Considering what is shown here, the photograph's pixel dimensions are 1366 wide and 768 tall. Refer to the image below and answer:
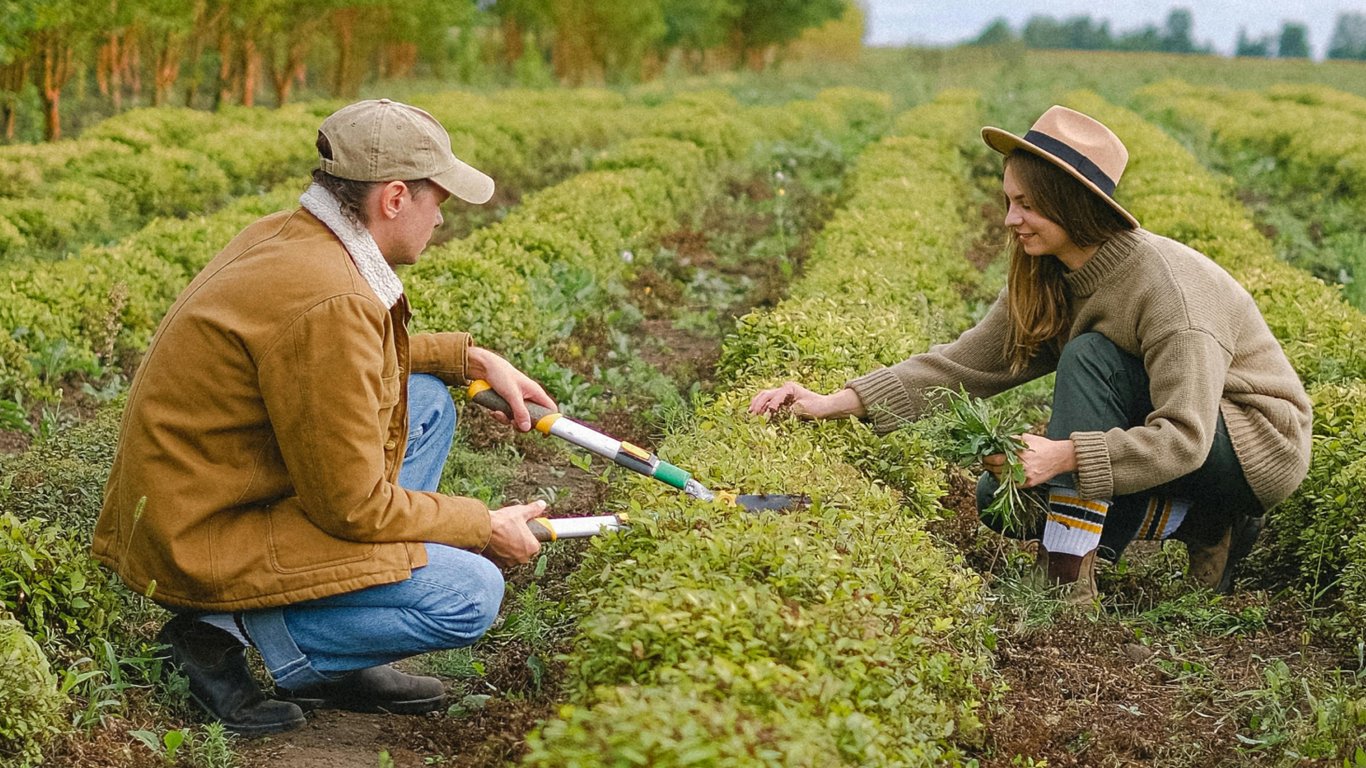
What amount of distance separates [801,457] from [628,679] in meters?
1.41

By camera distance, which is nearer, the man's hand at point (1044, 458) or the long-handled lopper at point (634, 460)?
the long-handled lopper at point (634, 460)

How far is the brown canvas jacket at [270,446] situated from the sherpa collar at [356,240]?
30 millimetres

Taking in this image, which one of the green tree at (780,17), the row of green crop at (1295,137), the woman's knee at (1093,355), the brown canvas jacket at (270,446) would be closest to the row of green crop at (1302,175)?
the row of green crop at (1295,137)

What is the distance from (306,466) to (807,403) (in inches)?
76.2

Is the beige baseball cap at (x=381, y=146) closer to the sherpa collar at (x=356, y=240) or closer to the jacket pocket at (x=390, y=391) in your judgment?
the sherpa collar at (x=356, y=240)

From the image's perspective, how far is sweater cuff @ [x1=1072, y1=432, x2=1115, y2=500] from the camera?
3822mm

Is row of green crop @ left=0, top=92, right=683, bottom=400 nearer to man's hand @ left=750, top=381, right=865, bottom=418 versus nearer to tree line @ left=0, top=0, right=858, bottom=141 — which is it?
man's hand @ left=750, top=381, right=865, bottom=418

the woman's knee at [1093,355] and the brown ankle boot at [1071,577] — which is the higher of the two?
the woman's knee at [1093,355]

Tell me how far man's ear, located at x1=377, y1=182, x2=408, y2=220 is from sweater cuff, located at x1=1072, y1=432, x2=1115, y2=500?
2119 millimetres

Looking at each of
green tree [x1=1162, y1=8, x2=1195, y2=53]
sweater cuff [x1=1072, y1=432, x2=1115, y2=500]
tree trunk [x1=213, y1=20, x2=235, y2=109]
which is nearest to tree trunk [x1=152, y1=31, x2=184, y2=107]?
tree trunk [x1=213, y1=20, x2=235, y2=109]

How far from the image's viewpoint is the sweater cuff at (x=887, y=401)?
439cm

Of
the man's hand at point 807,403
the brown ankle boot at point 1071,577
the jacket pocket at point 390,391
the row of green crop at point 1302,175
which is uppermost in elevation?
the jacket pocket at point 390,391

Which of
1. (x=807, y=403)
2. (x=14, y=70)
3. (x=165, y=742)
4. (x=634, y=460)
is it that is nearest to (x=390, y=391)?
(x=634, y=460)

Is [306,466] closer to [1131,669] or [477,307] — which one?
[1131,669]
